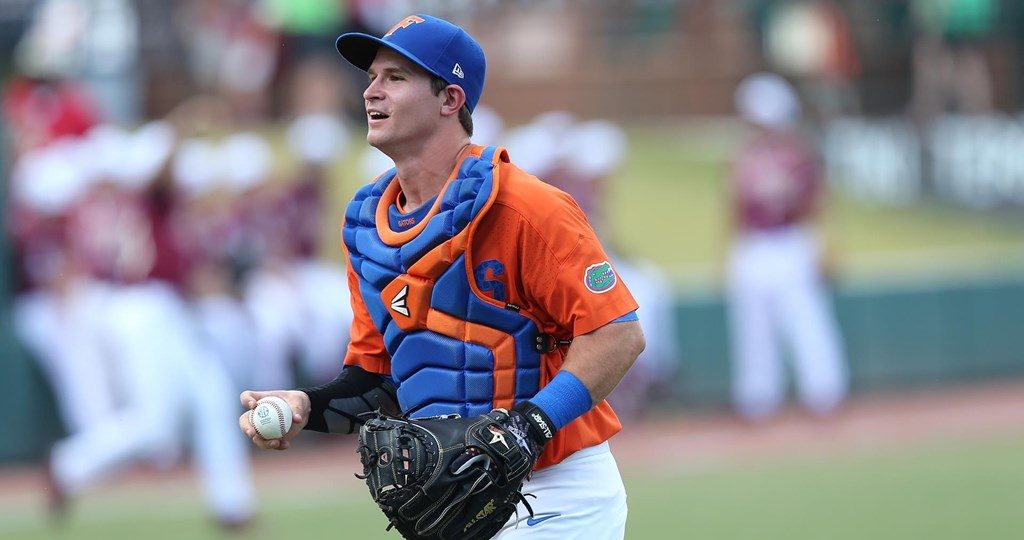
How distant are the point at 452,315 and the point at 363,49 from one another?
73cm

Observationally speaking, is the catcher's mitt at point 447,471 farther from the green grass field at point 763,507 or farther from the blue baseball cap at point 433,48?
the green grass field at point 763,507

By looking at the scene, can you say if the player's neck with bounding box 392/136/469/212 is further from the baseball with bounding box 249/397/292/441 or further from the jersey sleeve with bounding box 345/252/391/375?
the baseball with bounding box 249/397/292/441

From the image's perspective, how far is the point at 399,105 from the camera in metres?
3.75

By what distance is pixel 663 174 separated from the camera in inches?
702

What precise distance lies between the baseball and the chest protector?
0.32 meters

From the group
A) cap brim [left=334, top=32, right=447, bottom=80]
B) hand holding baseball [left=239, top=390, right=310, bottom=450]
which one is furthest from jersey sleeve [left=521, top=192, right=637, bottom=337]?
hand holding baseball [left=239, top=390, right=310, bottom=450]

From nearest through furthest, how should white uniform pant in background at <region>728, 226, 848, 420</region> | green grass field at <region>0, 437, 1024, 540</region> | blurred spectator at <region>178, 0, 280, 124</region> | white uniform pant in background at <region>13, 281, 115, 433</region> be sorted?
green grass field at <region>0, 437, 1024, 540</region> → white uniform pant in background at <region>13, 281, 115, 433</region> → white uniform pant in background at <region>728, 226, 848, 420</region> → blurred spectator at <region>178, 0, 280, 124</region>

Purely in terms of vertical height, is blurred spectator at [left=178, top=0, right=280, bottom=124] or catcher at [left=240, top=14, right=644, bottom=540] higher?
blurred spectator at [left=178, top=0, right=280, bottom=124]

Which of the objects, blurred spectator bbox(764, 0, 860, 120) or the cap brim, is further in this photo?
blurred spectator bbox(764, 0, 860, 120)

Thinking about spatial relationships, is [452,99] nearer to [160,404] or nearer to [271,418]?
[271,418]

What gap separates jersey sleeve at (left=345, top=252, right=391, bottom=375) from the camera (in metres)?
4.05

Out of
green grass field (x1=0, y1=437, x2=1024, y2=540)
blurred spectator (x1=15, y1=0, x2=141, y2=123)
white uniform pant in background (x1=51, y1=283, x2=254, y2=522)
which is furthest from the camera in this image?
blurred spectator (x1=15, y1=0, x2=141, y2=123)

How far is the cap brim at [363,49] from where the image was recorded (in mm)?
3713

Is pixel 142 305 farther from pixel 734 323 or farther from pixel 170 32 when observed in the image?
pixel 170 32
